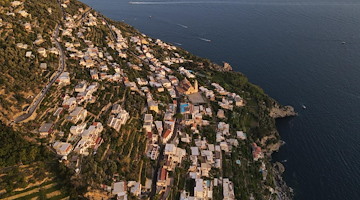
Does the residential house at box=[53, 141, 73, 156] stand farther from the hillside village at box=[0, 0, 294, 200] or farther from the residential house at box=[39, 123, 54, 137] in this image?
the residential house at box=[39, 123, 54, 137]

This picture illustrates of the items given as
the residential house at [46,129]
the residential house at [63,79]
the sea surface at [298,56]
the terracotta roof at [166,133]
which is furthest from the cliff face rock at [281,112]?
the residential house at [46,129]

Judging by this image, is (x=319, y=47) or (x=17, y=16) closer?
(x=17, y=16)

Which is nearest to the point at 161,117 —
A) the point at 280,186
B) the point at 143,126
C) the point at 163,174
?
the point at 143,126

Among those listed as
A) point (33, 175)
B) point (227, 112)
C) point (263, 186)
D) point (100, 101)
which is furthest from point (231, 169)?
point (33, 175)

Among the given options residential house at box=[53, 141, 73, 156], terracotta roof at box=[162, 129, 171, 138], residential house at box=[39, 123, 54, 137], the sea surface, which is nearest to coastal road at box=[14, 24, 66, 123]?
residential house at box=[39, 123, 54, 137]

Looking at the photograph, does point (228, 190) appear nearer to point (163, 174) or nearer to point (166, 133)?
point (163, 174)

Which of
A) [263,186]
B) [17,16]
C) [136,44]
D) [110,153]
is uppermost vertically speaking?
[17,16]

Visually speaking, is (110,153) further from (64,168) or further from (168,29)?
(168,29)
